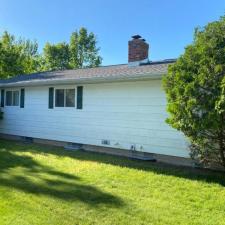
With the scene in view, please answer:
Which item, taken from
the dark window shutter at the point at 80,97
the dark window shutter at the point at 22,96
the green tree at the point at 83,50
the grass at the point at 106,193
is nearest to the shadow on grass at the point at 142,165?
the grass at the point at 106,193

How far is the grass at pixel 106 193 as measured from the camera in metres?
5.40

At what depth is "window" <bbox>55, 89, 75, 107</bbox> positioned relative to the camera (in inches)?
516

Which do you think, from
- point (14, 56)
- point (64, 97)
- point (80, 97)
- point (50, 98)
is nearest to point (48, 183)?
point (80, 97)

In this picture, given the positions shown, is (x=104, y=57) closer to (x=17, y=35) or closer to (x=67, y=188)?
(x=17, y=35)

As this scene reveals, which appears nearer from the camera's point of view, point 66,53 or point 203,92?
point 203,92

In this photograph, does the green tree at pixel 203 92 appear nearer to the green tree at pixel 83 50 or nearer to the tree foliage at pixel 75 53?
the tree foliage at pixel 75 53

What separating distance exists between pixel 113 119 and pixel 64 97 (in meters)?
2.85

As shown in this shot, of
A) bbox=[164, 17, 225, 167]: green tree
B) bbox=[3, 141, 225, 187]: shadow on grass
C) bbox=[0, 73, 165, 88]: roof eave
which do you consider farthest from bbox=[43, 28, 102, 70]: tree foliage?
bbox=[164, 17, 225, 167]: green tree

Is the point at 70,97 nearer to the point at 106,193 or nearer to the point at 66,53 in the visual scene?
the point at 106,193

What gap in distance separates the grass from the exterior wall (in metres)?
0.89

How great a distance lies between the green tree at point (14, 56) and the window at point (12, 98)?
16.7 metres

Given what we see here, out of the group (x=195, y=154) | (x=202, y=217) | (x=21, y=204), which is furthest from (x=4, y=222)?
(x=195, y=154)

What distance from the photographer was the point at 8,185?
7168 mm

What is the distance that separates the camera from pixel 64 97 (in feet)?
43.9
